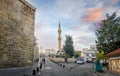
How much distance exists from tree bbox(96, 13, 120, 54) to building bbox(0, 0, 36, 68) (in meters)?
23.8

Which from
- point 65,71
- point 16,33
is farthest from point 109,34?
point 16,33

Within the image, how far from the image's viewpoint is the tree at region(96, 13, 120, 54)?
4309 cm

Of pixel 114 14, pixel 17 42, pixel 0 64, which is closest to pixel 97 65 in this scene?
pixel 17 42

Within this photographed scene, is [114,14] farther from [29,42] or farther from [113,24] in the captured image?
[29,42]

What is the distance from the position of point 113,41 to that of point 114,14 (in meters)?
7.02

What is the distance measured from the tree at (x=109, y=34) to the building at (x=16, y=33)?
23809 mm

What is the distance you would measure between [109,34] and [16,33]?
28077 millimetres

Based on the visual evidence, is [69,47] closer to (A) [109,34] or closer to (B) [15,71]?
(A) [109,34]

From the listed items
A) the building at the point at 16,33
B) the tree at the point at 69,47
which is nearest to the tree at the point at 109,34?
the building at the point at 16,33

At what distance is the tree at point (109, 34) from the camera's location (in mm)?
43094

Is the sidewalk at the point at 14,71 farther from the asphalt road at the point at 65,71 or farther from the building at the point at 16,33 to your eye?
the asphalt road at the point at 65,71

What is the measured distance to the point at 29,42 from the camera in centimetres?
2423

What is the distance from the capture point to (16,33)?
20.9 meters

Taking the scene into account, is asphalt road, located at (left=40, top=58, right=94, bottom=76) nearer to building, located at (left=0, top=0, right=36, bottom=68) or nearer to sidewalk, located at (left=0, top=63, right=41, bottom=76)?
sidewalk, located at (left=0, top=63, right=41, bottom=76)
